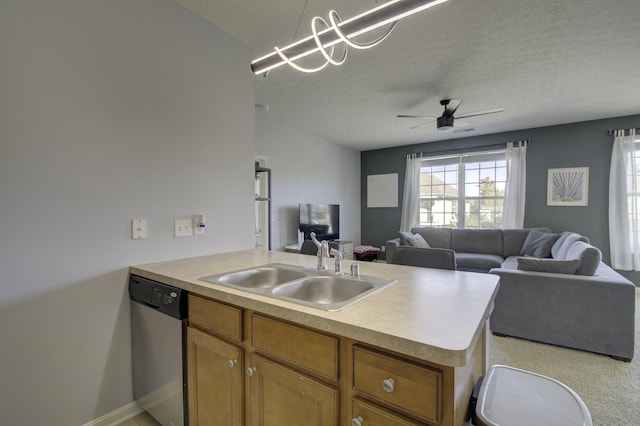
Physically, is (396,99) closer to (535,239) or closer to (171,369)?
(535,239)

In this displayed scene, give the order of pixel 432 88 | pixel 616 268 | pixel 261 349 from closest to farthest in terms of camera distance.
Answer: pixel 261 349
pixel 432 88
pixel 616 268

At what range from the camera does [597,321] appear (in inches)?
95.9

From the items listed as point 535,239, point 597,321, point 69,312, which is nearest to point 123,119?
point 69,312

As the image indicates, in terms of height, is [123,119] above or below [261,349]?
above

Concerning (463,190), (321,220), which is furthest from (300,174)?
(463,190)

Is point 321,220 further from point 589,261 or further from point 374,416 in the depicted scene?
point 374,416

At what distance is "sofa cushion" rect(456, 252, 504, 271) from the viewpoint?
Answer: 4316 mm

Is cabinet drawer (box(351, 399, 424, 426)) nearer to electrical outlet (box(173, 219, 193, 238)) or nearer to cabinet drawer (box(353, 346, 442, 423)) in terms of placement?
cabinet drawer (box(353, 346, 442, 423))

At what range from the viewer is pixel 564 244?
3670mm

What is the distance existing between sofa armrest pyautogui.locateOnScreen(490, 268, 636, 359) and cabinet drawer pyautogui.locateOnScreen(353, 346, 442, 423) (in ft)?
8.20

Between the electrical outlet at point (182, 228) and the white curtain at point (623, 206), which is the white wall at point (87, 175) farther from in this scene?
the white curtain at point (623, 206)

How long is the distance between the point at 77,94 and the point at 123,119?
0.73ft

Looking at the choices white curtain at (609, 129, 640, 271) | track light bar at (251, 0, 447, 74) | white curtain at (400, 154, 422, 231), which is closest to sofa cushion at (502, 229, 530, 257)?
white curtain at (609, 129, 640, 271)

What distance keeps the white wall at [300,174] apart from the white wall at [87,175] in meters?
2.36
